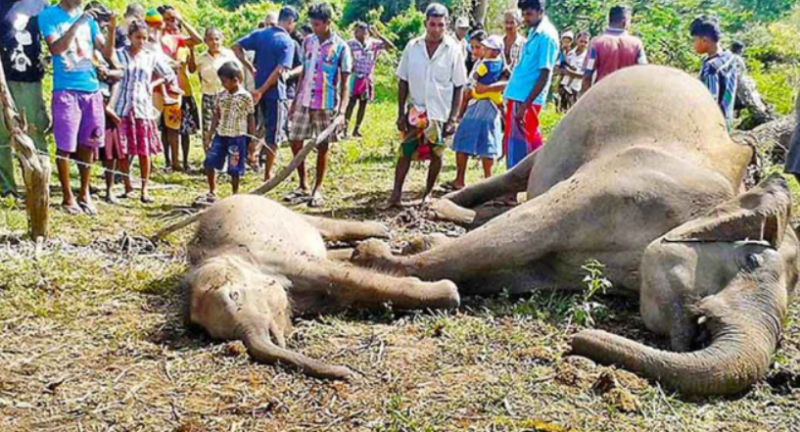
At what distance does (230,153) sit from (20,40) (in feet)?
6.95

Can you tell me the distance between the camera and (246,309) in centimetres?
429

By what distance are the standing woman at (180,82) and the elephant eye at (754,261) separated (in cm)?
783

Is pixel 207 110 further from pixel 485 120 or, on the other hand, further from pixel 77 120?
pixel 485 120

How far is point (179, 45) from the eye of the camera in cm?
1138

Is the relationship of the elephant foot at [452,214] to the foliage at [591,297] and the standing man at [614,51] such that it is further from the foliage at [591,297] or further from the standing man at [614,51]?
the standing man at [614,51]

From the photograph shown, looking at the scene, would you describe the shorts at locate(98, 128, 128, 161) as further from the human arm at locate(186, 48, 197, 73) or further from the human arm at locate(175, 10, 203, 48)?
the human arm at locate(175, 10, 203, 48)

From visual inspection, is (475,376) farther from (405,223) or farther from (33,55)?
(33,55)

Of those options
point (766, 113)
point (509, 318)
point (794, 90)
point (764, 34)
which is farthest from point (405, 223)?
point (764, 34)

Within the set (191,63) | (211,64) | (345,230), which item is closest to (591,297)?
(345,230)

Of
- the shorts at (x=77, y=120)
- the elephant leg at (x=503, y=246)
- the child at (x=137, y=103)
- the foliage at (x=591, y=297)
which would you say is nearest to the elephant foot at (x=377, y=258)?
the elephant leg at (x=503, y=246)

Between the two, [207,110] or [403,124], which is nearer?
[403,124]

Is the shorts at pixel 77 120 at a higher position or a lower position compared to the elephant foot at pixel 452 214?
higher

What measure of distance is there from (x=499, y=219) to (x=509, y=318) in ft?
2.22

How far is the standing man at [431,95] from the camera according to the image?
332 inches
